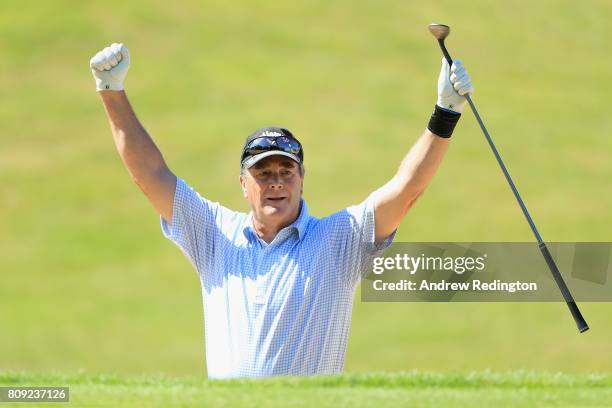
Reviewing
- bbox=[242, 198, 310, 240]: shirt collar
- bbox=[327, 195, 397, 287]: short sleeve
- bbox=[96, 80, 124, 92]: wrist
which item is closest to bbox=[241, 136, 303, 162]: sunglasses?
bbox=[242, 198, 310, 240]: shirt collar

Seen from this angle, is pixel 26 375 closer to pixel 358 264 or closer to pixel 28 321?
pixel 358 264

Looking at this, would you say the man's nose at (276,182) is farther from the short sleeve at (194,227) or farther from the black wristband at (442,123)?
the black wristband at (442,123)

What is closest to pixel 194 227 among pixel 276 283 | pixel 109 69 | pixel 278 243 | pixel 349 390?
pixel 278 243

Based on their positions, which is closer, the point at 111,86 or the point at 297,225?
the point at 297,225

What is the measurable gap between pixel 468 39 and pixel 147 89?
9.09 m

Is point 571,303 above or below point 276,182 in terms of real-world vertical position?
below

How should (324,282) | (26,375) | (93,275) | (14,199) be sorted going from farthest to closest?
(14,199)
(93,275)
(324,282)
(26,375)

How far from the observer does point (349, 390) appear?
13.5ft

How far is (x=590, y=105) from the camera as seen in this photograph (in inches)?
1409

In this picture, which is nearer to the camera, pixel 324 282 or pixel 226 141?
pixel 324 282

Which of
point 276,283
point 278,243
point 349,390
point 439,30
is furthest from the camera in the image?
point 439,30

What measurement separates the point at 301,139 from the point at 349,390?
30245mm

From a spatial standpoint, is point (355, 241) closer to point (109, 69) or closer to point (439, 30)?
point (439, 30)

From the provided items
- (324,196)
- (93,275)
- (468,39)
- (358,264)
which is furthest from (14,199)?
(358,264)
